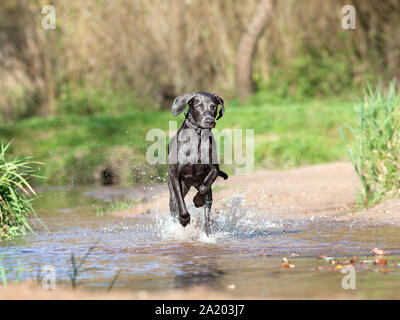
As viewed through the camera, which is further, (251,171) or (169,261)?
(251,171)

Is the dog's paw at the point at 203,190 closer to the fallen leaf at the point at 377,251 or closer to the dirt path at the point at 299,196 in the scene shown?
the fallen leaf at the point at 377,251

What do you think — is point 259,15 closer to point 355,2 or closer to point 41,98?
point 355,2

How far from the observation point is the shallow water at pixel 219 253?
6.61 m

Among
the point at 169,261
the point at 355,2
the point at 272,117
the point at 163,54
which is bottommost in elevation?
the point at 169,261

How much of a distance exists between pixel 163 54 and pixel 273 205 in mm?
13350

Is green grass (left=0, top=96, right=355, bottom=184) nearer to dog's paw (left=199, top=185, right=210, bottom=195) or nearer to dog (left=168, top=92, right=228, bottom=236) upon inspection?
dog (left=168, top=92, right=228, bottom=236)

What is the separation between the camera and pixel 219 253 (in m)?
8.22

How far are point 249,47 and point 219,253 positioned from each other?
54.0 feet

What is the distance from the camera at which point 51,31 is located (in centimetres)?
2581

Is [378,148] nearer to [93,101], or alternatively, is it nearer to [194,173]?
[194,173]

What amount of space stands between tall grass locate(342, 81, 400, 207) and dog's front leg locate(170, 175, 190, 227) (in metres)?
3.37

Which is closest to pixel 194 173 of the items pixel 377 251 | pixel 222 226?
pixel 222 226

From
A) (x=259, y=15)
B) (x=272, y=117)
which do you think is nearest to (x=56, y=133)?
(x=272, y=117)

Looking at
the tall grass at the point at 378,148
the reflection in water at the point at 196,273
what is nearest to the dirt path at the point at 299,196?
the tall grass at the point at 378,148
